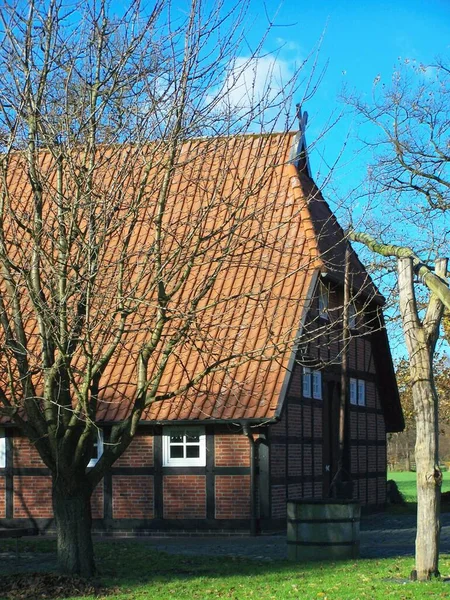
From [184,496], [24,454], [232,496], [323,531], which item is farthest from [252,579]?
[24,454]

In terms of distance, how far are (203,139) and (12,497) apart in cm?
1095

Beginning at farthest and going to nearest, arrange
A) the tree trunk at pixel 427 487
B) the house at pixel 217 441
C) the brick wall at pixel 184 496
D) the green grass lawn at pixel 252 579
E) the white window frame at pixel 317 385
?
the white window frame at pixel 317 385, the brick wall at pixel 184 496, the house at pixel 217 441, the tree trunk at pixel 427 487, the green grass lawn at pixel 252 579

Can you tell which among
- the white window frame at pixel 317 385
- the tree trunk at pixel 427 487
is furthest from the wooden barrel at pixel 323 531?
the white window frame at pixel 317 385

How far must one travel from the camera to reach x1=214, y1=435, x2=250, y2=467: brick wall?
19.4 m

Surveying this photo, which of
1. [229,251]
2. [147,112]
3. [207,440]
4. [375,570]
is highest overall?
[147,112]

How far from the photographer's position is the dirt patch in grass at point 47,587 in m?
11.5

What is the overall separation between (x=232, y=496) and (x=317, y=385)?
13.7 ft

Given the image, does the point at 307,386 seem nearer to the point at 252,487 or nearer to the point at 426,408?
the point at 252,487

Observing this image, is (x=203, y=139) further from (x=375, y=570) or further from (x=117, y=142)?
(x=375, y=570)

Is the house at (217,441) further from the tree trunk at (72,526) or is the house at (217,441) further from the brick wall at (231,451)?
the tree trunk at (72,526)

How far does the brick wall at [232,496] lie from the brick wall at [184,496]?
0.32 meters

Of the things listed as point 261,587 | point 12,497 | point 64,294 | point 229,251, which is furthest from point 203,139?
point 12,497

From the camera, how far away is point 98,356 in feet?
39.7

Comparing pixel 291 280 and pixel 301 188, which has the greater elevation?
pixel 301 188
